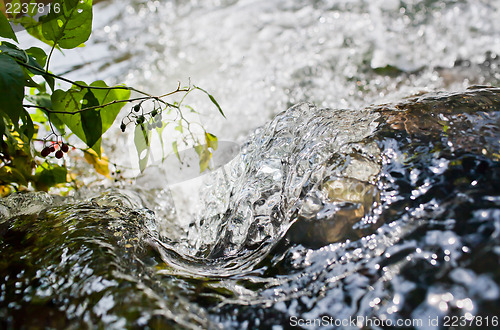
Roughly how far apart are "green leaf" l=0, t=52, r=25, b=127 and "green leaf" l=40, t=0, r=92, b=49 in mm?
197

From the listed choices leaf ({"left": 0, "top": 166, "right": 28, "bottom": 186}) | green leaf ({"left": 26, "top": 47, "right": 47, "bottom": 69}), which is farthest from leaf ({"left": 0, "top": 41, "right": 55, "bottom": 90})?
leaf ({"left": 0, "top": 166, "right": 28, "bottom": 186})

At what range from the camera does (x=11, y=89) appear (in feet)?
1.99

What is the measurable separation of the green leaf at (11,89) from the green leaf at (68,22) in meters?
0.20

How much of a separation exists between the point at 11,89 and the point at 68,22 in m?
0.25

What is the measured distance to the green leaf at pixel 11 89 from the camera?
60 centimetres

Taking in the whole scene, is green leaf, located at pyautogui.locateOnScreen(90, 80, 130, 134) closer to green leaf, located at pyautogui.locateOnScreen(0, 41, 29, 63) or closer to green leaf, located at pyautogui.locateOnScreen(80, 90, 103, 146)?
green leaf, located at pyautogui.locateOnScreen(80, 90, 103, 146)

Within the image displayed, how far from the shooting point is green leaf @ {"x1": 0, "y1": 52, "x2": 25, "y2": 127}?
604 millimetres

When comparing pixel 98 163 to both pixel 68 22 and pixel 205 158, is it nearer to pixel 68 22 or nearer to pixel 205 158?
pixel 205 158

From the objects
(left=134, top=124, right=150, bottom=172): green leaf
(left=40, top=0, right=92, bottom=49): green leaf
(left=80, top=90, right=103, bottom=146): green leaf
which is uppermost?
(left=40, top=0, right=92, bottom=49): green leaf

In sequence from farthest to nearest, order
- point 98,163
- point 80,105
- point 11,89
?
point 98,163
point 80,105
point 11,89

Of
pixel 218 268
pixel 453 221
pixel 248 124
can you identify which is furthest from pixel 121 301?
pixel 248 124

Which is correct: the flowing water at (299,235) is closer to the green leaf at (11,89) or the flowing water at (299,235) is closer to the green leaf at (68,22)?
the green leaf at (11,89)

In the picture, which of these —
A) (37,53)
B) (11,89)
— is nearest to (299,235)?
(11,89)

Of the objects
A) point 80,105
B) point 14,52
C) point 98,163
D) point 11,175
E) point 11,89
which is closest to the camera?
point 11,89
